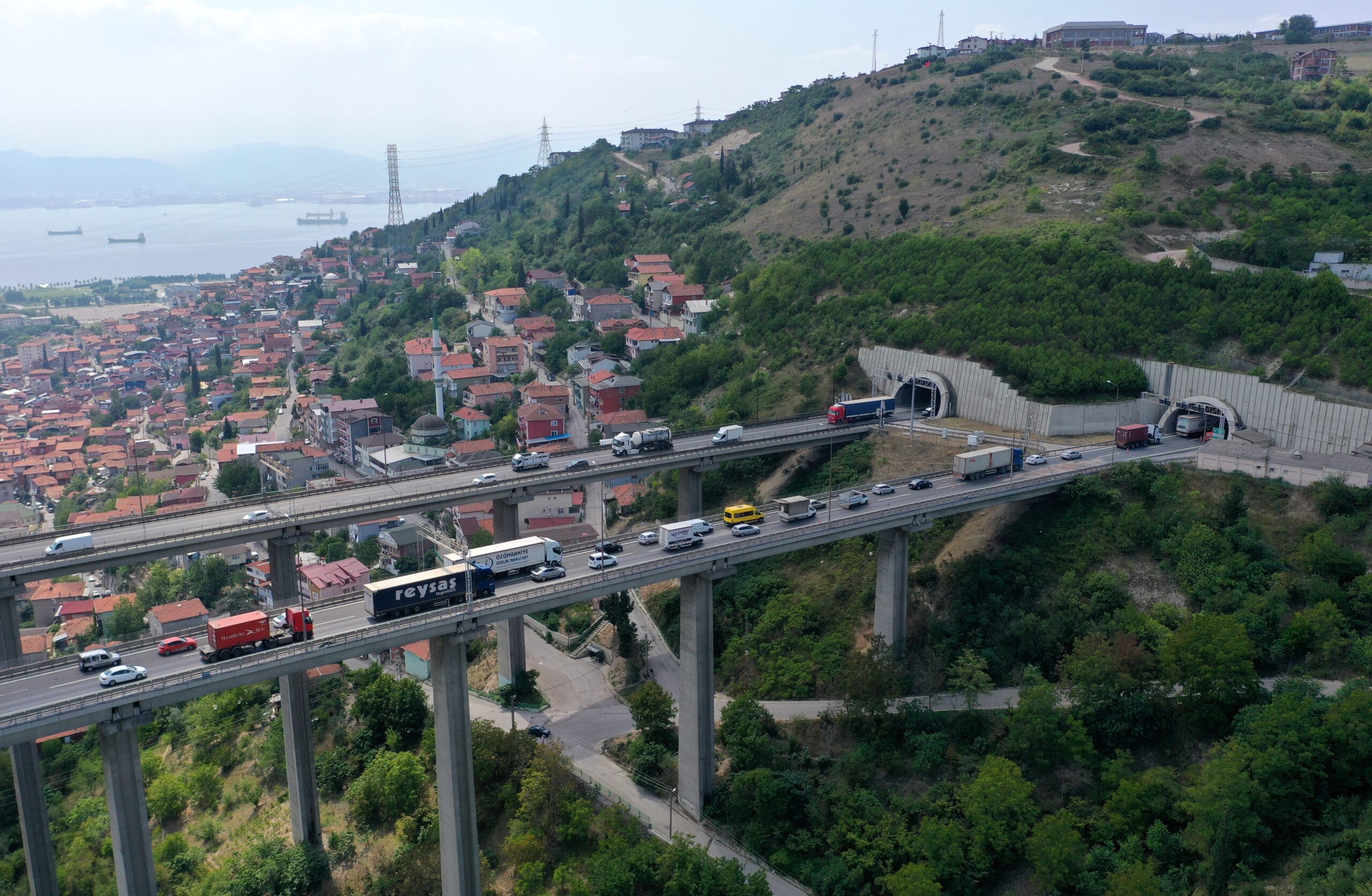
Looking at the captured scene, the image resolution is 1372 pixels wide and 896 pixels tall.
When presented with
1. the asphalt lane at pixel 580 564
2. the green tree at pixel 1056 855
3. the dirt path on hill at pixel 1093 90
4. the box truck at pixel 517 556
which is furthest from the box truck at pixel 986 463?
the dirt path on hill at pixel 1093 90

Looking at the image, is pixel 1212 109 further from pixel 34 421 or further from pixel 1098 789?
pixel 34 421

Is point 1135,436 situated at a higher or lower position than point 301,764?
higher

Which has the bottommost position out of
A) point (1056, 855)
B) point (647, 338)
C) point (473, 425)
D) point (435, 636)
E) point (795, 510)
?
point (1056, 855)

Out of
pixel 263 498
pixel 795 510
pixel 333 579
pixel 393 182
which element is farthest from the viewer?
pixel 393 182

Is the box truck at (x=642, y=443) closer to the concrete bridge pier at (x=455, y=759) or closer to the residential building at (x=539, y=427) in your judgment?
the concrete bridge pier at (x=455, y=759)

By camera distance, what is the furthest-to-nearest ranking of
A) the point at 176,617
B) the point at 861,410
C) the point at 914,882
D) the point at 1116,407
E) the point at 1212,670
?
1. the point at 861,410
2. the point at 176,617
3. the point at 1116,407
4. the point at 1212,670
5. the point at 914,882

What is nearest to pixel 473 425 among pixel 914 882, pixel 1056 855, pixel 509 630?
pixel 509 630

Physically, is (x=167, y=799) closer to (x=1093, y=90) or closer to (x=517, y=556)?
(x=517, y=556)
